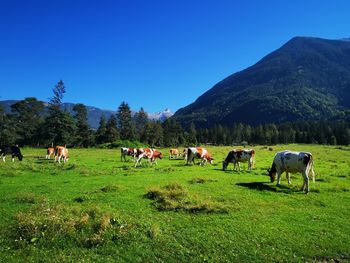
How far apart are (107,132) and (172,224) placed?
10317 cm

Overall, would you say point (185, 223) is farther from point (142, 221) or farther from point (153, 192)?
point (153, 192)

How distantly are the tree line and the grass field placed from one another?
213 feet

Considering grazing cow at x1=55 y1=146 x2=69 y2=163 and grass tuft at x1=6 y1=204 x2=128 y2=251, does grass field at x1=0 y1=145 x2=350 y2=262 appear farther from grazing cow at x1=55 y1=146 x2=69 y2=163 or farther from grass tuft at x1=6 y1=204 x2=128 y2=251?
grazing cow at x1=55 y1=146 x2=69 y2=163

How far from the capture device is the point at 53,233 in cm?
1355

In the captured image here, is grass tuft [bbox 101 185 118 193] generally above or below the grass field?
above

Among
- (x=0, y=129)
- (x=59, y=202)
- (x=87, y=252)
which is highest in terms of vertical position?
(x=0, y=129)

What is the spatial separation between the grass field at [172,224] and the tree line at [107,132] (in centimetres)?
6491

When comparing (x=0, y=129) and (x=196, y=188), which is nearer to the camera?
(x=196, y=188)

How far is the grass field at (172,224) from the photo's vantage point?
1262 centimetres

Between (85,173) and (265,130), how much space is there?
156011 mm

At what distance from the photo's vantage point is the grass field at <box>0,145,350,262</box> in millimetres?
12625

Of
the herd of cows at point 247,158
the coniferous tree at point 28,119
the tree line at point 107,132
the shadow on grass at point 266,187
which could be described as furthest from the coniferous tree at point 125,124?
the shadow on grass at point 266,187

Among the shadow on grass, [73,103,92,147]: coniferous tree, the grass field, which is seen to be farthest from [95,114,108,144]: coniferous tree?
the shadow on grass

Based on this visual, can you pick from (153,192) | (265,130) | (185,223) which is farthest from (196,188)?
(265,130)
